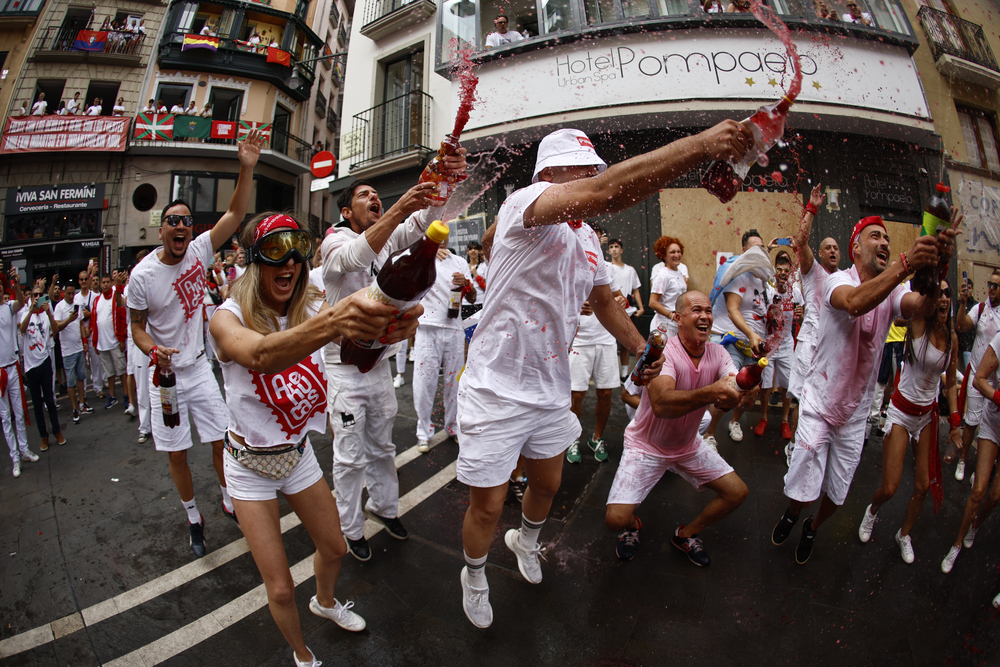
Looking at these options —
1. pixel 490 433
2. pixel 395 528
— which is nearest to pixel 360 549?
pixel 395 528

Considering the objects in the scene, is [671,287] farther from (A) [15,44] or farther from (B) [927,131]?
(A) [15,44]

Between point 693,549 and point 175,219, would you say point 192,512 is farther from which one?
point 693,549

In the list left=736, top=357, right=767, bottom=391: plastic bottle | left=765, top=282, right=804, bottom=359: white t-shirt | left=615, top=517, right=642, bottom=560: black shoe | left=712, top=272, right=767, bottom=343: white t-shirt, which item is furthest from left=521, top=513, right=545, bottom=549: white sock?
left=765, top=282, right=804, bottom=359: white t-shirt

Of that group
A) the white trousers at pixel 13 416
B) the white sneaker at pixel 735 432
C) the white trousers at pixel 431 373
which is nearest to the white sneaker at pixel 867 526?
the white sneaker at pixel 735 432

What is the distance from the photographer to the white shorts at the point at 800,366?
4605mm

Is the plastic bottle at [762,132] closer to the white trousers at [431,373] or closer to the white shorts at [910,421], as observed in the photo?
the white shorts at [910,421]

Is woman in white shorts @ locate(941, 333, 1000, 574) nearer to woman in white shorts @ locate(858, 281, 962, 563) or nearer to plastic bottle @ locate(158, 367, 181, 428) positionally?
woman in white shorts @ locate(858, 281, 962, 563)

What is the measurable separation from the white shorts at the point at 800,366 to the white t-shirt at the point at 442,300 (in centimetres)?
362

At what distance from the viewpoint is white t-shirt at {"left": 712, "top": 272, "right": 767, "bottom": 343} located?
15.2ft

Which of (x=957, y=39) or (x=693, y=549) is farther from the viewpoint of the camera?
(x=693, y=549)

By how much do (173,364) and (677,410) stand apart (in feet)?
11.4

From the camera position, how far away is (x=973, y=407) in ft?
10.4

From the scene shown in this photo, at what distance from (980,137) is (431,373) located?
4116mm

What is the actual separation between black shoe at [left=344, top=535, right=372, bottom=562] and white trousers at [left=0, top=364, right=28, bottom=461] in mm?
4284
